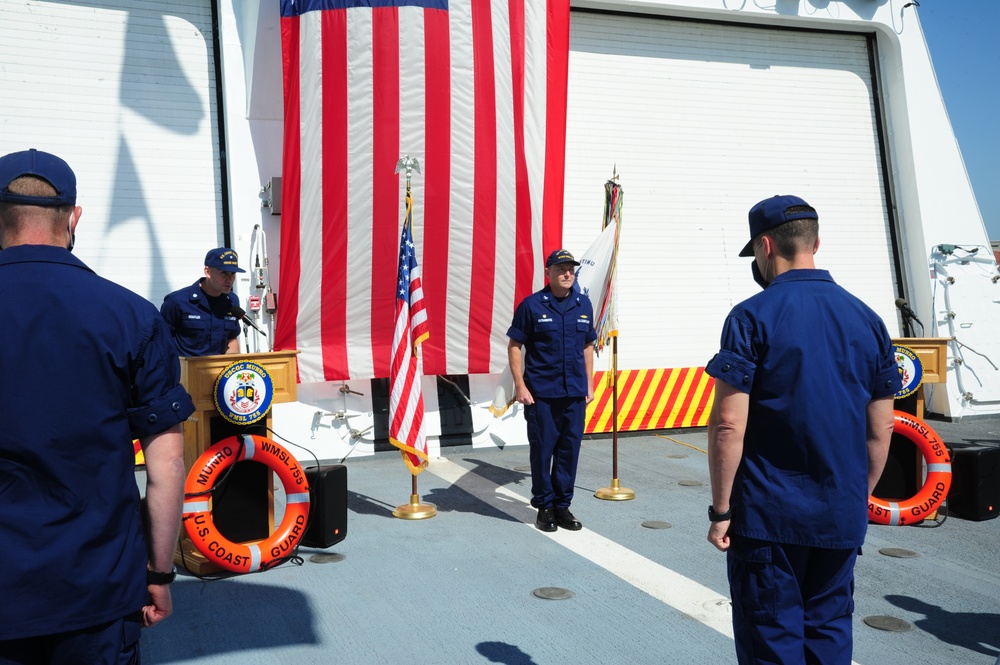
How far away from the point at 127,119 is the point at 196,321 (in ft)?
11.6

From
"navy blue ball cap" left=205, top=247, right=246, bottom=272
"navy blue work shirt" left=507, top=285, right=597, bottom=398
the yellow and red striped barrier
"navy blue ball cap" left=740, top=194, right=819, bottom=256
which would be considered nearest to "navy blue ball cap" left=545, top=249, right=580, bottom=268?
"navy blue work shirt" left=507, top=285, right=597, bottom=398

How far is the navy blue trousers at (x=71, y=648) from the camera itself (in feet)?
5.74

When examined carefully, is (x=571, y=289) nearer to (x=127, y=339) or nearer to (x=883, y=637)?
(x=883, y=637)

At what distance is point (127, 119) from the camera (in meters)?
8.05

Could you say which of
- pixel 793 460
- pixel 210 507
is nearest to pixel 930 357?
pixel 793 460

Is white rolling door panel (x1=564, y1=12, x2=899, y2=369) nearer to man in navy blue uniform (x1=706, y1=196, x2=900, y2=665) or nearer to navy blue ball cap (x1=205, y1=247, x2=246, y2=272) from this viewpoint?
navy blue ball cap (x1=205, y1=247, x2=246, y2=272)

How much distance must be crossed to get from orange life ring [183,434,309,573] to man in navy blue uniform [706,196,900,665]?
3027 millimetres

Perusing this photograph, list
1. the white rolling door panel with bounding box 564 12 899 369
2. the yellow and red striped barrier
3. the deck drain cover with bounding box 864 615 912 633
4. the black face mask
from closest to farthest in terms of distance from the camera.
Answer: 1. the black face mask
2. the deck drain cover with bounding box 864 615 912 633
3. the yellow and red striped barrier
4. the white rolling door panel with bounding box 564 12 899 369

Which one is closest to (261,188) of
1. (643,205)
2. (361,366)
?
(361,366)

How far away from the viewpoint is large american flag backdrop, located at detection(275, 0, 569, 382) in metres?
7.66

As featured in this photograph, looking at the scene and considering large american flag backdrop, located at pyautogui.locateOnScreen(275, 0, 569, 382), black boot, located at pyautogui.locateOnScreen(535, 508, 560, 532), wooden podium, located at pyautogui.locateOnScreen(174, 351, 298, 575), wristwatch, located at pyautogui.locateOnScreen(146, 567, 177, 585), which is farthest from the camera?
large american flag backdrop, located at pyautogui.locateOnScreen(275, 0, 569, 382)

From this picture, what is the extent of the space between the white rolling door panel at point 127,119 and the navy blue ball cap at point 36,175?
254 inches

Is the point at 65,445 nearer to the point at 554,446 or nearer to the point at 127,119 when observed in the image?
the point at 554,446

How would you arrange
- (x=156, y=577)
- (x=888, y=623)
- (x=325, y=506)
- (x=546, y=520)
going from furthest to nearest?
(x=546, y=520)
(x=325, y=506)
(x=888, y=623)
(x=156, y=577)
